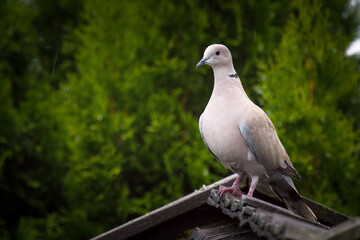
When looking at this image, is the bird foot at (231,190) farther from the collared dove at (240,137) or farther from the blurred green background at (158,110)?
the blurred green background at (158,110)

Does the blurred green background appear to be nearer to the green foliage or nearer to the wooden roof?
the green foliage

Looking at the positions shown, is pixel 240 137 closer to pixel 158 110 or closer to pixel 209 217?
pixel 209 217

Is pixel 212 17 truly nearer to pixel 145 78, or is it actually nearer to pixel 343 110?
pixel 145 78

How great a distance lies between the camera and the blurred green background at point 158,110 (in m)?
4.69

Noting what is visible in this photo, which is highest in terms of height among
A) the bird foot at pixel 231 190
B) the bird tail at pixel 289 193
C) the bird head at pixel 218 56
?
the bird head at pixel 218 56

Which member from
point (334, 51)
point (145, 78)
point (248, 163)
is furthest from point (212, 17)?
point (248, 163)

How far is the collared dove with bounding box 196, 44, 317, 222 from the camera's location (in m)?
2.23

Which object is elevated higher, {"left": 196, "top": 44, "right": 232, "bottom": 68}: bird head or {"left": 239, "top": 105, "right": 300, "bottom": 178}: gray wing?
{"left": 196, "top": 44, "right": 232, "bottom": 68}: bird head

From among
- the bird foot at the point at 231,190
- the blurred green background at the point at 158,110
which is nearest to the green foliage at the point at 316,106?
the blurred green background at the point at 158,110

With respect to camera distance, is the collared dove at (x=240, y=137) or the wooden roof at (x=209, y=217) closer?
the wooden roof at (x=209, y=217)

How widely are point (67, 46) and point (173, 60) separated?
7.73 ft


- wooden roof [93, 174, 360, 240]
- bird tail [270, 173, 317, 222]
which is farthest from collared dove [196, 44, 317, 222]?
wooden roof [93, 174, 360, 240]

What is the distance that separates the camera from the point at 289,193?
2.39 meters

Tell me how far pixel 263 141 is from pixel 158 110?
3161mm
